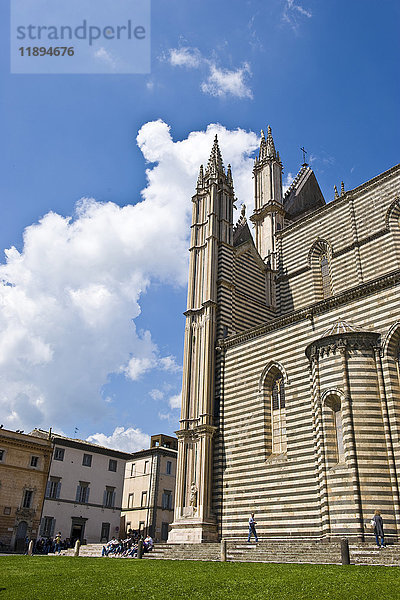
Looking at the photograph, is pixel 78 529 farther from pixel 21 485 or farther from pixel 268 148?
pixel 268 148

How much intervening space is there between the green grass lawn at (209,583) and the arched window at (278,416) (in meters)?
8.02

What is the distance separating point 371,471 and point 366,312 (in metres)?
5.67

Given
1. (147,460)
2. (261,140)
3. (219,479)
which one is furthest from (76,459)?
(261,140)

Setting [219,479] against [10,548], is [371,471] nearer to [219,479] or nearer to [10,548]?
[219,479]

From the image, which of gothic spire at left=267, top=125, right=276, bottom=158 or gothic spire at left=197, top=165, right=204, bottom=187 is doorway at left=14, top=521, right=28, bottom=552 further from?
gothic spire at left=267, top=125, right=276, bottom=158

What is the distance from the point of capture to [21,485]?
114 ft

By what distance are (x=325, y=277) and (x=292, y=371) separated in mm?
7926

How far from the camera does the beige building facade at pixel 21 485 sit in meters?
33.1

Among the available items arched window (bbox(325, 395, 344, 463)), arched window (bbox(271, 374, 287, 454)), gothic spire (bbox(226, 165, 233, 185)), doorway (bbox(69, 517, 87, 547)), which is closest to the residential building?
doorway (bbox(69, 517, 87, 547))

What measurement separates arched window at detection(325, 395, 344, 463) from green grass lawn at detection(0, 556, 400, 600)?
5445 mm

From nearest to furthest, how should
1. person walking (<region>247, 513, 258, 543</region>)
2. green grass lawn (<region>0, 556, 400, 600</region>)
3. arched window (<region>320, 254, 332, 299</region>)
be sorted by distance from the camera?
green grass lawn (<region>0, 556, 400, 600</region>), person walking (<region>247, 513, 258, 543</region>), arched window (<region>320, 254, 332, 299</region>)

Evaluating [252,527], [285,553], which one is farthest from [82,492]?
[285,553]

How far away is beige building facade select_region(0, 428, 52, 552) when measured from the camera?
1303 inches

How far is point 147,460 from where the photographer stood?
137 ft
